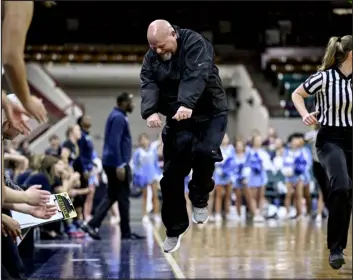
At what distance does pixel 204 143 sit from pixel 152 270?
2.42 metres

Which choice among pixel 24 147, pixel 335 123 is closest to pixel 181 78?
pixel 335 123

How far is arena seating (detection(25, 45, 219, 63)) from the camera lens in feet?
48.3

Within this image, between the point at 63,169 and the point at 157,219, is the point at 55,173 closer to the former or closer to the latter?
the point at 63,169

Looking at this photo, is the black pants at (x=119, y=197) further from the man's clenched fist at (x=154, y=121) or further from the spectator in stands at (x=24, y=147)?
the man's clenched fist at (x=154, y=121)

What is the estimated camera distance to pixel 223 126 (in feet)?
21.7

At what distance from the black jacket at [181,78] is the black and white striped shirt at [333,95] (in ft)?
2.61

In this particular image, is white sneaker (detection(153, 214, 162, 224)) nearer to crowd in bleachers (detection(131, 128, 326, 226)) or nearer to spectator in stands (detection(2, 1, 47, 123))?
crowd in bleachers (detection(131, 128, 326, 226))

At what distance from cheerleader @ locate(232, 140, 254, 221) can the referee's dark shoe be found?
1030cm

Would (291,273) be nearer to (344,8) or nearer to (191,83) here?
(344,8)

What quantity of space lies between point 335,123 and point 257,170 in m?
10.6

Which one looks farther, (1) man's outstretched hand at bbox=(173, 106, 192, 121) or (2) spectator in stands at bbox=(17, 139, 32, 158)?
(2) spectator in stands at bbox=(17, 139, 32, 158)

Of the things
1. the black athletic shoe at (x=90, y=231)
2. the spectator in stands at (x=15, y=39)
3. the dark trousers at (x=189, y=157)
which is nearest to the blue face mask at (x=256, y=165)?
the black athletic shoe at (x=90, y=231)

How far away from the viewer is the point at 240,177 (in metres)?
17.8

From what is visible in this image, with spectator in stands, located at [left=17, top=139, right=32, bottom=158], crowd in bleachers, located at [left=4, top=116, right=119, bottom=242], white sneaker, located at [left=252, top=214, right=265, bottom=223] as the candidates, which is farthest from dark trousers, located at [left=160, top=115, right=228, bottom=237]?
white sneaker, located at [left=252, top=214, right=265, bottom=223]
